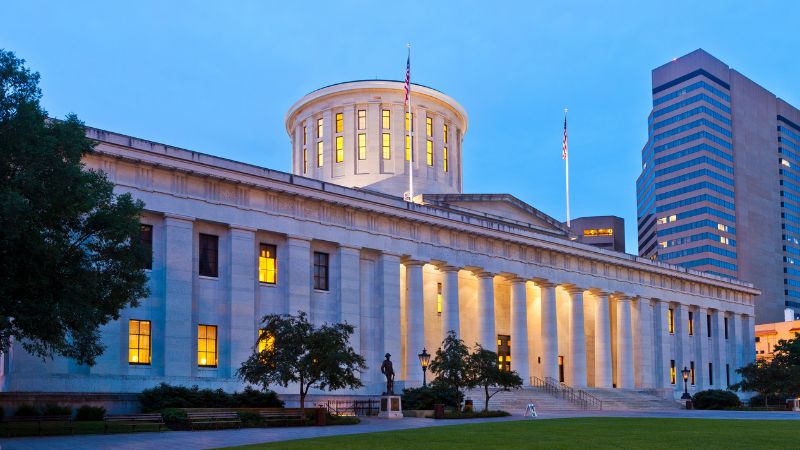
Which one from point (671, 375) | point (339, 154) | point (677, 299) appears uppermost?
point (339, 154)

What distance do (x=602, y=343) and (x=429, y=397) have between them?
26804 mm

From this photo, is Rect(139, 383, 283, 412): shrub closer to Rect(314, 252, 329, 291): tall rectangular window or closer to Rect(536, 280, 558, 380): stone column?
Rect(314, 252, 329, 291): tall rectangular window

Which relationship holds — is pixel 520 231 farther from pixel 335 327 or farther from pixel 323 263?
pixel 335 327

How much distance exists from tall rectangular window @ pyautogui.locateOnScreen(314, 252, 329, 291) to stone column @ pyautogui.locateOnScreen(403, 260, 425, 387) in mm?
6384

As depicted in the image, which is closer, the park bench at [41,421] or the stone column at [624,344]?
the park bench at [41,421]

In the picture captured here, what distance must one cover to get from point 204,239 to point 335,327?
1006 cm

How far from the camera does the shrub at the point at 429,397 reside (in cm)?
4772

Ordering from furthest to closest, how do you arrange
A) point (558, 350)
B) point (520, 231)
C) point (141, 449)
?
point (558, 350)
point (520, 231)
point (141, 449)

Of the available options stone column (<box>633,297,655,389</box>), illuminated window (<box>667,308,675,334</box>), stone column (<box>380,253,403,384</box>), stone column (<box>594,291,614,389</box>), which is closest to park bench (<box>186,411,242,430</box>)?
stone column (<box>380,253,403,384</box>)

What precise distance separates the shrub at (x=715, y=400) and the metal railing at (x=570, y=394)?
43.6 ft

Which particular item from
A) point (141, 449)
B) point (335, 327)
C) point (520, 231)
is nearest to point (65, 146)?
point (141, 449)

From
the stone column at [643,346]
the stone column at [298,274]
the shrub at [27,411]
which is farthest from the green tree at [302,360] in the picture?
the stone column at [643,346]

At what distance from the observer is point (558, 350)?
227 feet

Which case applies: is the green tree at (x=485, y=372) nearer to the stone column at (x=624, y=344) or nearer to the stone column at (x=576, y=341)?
the stone column at (x=576, y=341)
